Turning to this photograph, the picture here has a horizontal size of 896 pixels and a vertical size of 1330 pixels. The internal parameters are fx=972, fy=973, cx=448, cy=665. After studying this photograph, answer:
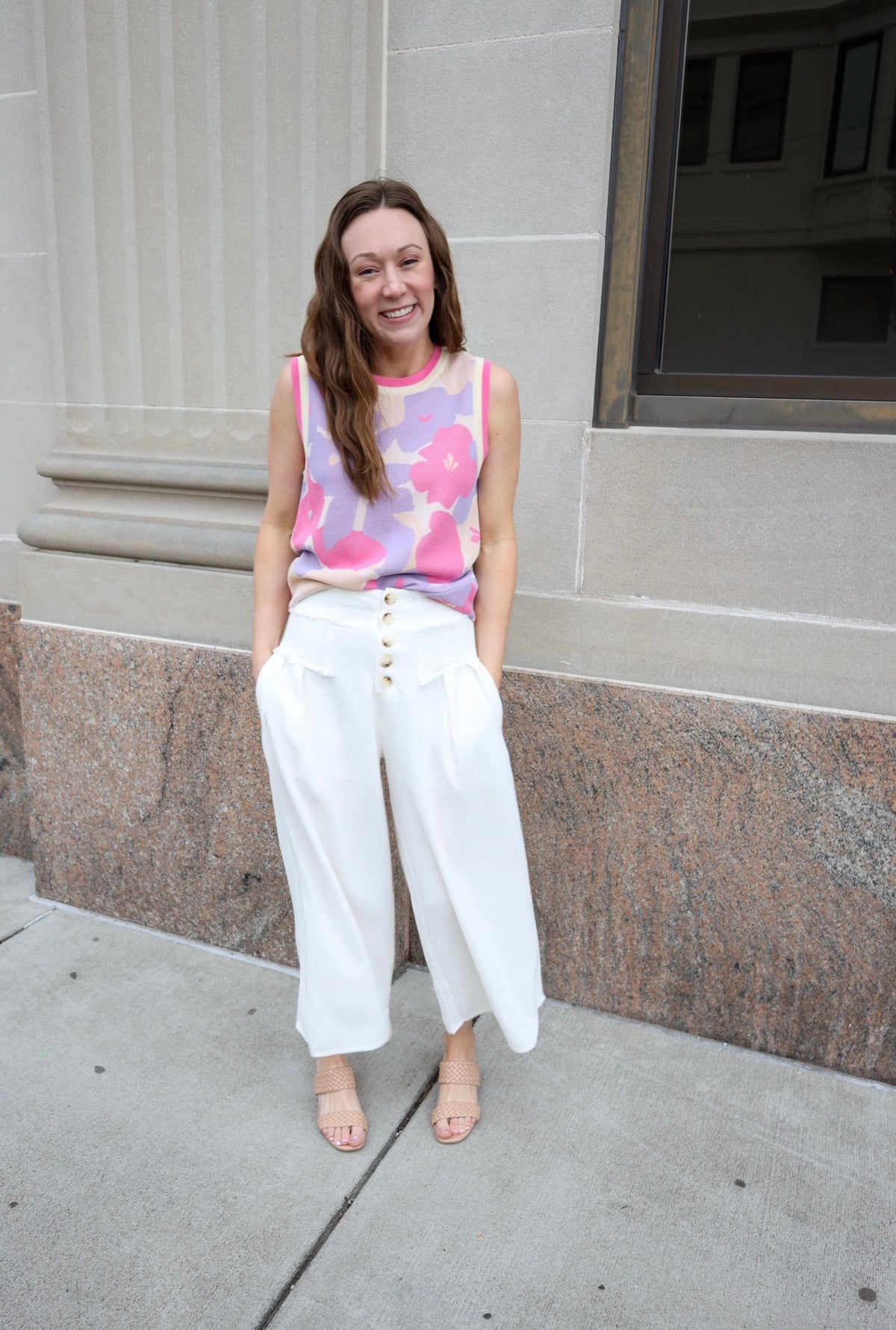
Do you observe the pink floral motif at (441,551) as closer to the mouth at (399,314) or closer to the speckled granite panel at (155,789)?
the mouth at (399,314)

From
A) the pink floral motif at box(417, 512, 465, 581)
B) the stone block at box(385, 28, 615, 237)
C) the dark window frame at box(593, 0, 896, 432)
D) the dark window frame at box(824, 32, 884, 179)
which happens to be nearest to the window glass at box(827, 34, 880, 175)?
the dark window frame at box(824, 32, 884, 179)

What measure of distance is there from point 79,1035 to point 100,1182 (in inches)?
24.9

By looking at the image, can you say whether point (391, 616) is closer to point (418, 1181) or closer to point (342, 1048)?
point (342, 1048)

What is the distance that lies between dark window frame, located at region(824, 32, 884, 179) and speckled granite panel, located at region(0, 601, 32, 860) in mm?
3771

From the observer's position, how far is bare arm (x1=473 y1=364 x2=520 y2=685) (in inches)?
89.4

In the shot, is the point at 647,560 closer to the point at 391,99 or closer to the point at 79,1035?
the point at 391,99

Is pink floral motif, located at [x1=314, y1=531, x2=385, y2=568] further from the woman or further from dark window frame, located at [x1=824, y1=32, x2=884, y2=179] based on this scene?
dark window frame, located at [x1=824, y1=32, x2=884, y2=179]

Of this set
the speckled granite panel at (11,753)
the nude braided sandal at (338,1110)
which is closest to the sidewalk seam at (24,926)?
the speckled granite panel at (11,753)

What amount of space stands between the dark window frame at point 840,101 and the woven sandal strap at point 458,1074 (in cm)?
377

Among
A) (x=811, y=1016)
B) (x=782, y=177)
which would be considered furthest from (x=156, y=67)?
(x=811, y=1016)

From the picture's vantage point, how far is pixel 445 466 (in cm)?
218

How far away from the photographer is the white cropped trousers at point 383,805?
2205mm

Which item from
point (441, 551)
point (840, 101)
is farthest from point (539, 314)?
point (840, 101)

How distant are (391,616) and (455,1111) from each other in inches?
51.2
